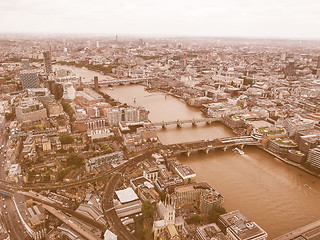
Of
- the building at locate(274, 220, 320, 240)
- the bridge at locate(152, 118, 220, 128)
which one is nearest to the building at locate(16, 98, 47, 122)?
→ the bridge at locate(152, 118, 220, 128)

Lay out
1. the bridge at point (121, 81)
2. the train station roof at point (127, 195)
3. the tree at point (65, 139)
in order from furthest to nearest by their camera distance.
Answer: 1. the bridge at point (121, 81)
2. the tree at point (65, 139)
3. the train station roof at point (127, 195)

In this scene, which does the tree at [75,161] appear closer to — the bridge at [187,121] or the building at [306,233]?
the bridge at [187,121]

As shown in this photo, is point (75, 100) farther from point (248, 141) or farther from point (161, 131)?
point (248, 141)

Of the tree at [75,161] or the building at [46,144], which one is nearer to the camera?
the tree at [75,161]

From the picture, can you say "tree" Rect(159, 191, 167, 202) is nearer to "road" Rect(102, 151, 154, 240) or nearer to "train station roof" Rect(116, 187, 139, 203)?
"train station roof" Rect(116, 187, 139, 203)

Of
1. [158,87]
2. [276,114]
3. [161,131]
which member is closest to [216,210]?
[161,131]

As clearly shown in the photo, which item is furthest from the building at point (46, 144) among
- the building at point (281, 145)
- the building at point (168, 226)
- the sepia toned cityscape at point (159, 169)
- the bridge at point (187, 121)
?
the building at point (281, 145)
